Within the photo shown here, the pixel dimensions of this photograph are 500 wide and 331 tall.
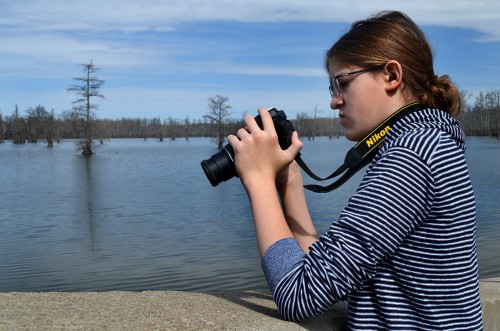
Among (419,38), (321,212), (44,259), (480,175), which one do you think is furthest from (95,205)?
(419,38)

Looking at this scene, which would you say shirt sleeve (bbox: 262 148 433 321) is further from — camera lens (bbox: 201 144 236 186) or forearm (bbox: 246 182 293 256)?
camera lens (bbox: 201 144 236 186)

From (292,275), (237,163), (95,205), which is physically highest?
(237,163)

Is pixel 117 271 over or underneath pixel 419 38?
underneath

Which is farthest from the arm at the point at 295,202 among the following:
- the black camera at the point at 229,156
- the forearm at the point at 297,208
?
the black camera at the point at 229,156

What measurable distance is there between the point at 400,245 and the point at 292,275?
0.91 ft

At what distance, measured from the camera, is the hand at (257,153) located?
5.65 feet

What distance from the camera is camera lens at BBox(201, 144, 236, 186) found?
5.96 feet

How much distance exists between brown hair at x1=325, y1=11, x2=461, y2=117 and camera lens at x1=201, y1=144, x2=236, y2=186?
1.30 feet

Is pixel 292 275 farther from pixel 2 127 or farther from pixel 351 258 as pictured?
pixel 2 127

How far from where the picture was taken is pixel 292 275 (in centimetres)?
161

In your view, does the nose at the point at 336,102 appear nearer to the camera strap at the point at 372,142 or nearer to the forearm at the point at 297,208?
the camera strap at the point at 372,142

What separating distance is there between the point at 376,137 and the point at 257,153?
32cm

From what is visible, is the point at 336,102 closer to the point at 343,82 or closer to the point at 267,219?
the point at 343,82

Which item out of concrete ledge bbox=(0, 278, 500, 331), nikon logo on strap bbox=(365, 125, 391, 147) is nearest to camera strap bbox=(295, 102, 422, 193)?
nikon logo on strap bbox=(365, 125, 391, 147)
